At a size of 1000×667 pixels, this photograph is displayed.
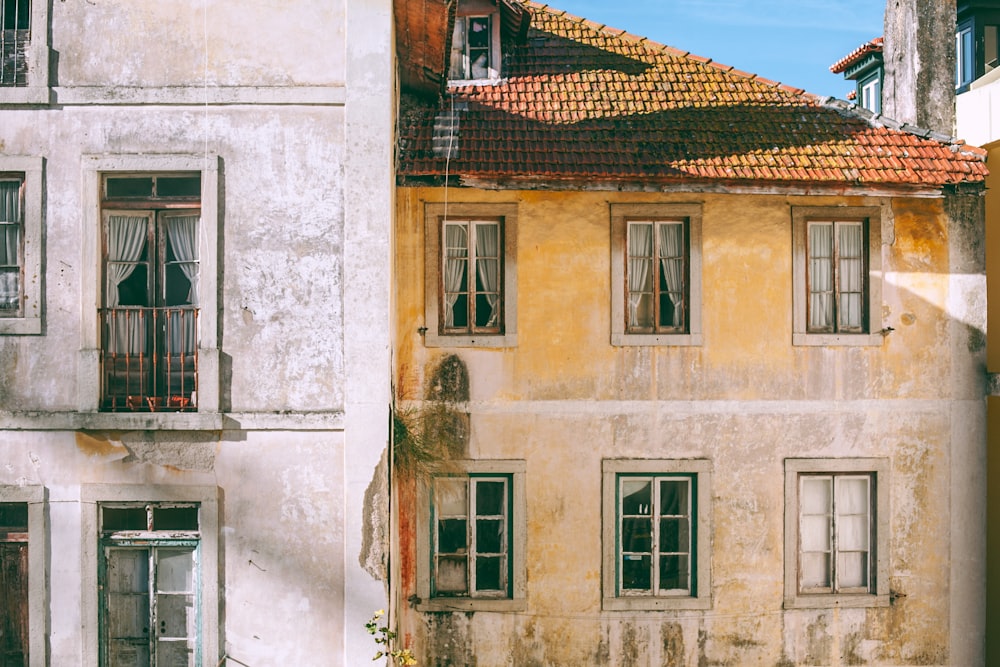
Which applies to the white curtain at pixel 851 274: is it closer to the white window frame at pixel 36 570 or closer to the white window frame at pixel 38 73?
the white window frame at pixel 38 73

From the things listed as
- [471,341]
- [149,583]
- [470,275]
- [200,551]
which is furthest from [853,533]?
[149,583]

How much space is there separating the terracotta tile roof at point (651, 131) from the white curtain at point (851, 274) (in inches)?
31.1

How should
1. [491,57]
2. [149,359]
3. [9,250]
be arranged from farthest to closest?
[491,57]
[9,250]
[149,359]

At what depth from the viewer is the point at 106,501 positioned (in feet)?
27.6

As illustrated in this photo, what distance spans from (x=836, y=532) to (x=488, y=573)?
13.7 feet

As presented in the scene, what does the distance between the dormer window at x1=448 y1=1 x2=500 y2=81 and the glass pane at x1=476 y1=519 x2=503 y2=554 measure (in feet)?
18.7

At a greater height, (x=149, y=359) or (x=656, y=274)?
(x=656, y=274)

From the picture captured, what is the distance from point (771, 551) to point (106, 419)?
747 centimetres

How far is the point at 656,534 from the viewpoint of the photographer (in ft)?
34.6

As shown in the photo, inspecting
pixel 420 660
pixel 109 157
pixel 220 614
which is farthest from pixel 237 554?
pixel 109 157

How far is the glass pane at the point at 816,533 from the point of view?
10.7 m

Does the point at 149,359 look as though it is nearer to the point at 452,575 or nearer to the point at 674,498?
the point at 452,575

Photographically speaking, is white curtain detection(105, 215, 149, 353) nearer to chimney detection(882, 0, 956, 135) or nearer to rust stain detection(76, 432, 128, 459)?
rust stain detection(76, 432, 128, 459)

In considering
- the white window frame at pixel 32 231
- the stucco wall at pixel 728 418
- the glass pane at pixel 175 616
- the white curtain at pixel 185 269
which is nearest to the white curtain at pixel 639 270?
the stucco wall at pixel 728 418
